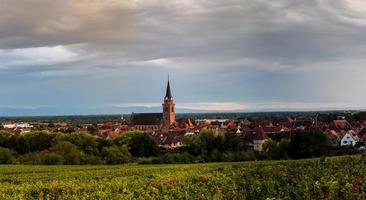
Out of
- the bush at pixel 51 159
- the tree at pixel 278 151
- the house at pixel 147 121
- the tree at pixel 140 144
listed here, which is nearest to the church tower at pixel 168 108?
the house at pixel 147 121

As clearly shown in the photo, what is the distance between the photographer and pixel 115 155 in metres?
65.2

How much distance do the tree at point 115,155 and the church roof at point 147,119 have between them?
99.0 m

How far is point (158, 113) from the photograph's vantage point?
17162cm

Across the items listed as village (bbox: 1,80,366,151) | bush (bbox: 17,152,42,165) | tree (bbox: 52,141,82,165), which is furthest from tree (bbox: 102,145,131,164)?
village (bbox: 1,80,366,151)

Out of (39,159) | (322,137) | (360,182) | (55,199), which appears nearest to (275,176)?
(360,182)

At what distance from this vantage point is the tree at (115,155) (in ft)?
212

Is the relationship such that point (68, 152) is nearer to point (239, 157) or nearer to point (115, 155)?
point (115, 155)

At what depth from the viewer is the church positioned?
155 m

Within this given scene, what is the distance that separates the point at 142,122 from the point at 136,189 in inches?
5938

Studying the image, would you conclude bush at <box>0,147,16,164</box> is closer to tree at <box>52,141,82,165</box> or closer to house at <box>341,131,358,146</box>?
tree at <box>52,141,82,165</box>

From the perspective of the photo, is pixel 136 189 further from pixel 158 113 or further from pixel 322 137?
pixel 158 113

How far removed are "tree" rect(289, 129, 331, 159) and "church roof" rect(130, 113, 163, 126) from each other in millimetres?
107151

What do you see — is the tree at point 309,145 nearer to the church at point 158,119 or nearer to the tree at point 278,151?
the tree at point 278,151

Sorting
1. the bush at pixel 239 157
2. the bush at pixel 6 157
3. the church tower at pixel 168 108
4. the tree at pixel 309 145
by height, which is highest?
the church tower at pixel 168 108
